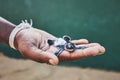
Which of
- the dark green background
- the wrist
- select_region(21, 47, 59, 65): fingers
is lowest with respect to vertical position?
select_region(21, 47, 59, 65): fingers

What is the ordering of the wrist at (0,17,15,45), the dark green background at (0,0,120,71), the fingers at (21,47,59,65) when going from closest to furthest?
the fingers at (21,47,59,65), the wrist at (0,17,15,45), the dark green background at (0,0,120,71)

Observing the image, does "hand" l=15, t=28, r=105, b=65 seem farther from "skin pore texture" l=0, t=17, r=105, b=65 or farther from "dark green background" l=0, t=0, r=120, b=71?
"dark green background" l=0, t=0, r=120, b=71

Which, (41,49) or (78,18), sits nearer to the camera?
(41,49)

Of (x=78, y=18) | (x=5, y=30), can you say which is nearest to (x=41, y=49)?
(x=5, y=30)

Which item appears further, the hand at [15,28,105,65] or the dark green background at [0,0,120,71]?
the dark green background at [0,0,120,71]

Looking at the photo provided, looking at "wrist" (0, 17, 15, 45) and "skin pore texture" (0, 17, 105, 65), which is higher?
"wrist" (0, 17, 15, 45)

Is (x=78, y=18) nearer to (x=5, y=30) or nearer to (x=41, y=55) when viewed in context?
(x=5, y=30)

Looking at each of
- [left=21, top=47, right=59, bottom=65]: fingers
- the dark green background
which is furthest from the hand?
the dark green background
